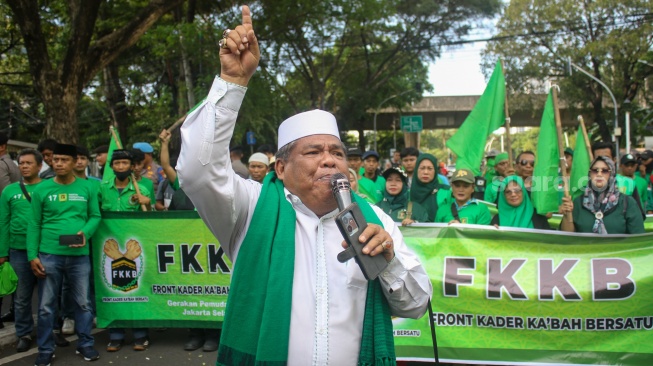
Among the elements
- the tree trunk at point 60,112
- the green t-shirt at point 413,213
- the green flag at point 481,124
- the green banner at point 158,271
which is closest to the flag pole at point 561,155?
the green flag at point 481,124

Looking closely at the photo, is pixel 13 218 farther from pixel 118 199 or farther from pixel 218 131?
pixel 218 131

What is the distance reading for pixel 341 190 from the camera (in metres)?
1.99

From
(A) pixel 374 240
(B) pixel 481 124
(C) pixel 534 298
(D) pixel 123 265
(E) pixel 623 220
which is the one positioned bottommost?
(C) pixel 534 298

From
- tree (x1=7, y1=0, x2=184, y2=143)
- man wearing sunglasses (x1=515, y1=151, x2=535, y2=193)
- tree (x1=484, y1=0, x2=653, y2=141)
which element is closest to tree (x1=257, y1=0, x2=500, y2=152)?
tree (x1=484, y1=0, x2=653, y2=141)

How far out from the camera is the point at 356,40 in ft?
90.5

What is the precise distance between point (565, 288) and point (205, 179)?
12.4 feet

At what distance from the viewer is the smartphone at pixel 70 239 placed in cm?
556

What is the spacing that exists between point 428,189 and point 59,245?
3.75 metres

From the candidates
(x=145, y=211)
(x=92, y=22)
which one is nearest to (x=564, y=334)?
(x=145, y=211)

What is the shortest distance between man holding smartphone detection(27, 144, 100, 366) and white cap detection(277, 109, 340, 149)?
393 cm

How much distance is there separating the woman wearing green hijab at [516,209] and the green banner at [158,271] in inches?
110

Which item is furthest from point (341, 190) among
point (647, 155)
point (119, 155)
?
point (647, 155)

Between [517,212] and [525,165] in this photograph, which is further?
[525,165]

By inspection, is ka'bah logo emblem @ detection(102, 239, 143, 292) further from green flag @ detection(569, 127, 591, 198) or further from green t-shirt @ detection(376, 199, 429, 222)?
green flag @ detection(569, 127, 591, 198)
